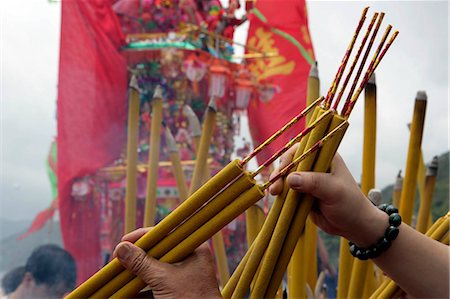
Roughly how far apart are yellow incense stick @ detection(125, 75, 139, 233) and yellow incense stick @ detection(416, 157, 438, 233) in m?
0.63

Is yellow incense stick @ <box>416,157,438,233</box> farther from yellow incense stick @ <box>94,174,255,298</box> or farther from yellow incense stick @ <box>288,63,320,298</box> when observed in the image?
yellow incense stick @ <box>94,174,255,298</box>

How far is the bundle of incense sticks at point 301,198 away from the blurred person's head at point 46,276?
1.61m

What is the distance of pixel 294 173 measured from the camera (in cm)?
60

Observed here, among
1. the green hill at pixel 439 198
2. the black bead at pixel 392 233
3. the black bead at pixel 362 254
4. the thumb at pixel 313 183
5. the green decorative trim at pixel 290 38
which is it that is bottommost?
the green hill at pixel 439 198

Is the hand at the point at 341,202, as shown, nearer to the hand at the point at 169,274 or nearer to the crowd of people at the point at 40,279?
the hand at the point at 169,274

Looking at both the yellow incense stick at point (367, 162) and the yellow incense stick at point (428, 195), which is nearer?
the yellow incense stick at point (367, 162)

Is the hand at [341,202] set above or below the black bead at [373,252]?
above

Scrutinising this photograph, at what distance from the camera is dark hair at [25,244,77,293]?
2.20 meters

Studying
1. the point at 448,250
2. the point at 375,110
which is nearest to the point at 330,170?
the point at 448,250

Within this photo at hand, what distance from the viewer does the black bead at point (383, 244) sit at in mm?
635

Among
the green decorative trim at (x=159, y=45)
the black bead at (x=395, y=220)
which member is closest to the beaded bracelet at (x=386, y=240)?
the black bead at (x=395, y=220)

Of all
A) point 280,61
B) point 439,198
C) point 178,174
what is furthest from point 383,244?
point 439,198

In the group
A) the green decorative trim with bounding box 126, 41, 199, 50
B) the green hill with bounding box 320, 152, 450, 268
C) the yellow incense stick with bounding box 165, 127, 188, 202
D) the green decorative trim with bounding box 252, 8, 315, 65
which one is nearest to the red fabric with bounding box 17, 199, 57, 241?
the green decorative trim with bounding box 126, 41, 199, 50

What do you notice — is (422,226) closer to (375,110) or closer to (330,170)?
(375,110)
